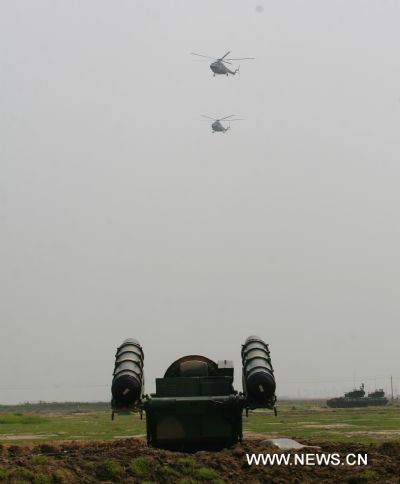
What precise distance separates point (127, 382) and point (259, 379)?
317 centimetres

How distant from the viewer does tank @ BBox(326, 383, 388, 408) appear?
10175 cm

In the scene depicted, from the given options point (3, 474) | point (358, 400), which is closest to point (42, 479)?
point (3, 474)

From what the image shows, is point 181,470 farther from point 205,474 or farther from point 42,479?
point 42,479

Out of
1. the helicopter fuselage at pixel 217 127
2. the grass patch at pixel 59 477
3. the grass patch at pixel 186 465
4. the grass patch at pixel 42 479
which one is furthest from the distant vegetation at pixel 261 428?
the helicopter fuselage at pixel 217 127

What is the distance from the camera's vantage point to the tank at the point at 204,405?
18016 millimetres

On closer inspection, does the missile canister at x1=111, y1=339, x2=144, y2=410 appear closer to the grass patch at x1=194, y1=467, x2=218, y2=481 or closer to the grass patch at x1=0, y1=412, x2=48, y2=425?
the grass patch at x1=194, y1=467, x2=218, y2=481

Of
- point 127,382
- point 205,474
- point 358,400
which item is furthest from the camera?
point 358,400

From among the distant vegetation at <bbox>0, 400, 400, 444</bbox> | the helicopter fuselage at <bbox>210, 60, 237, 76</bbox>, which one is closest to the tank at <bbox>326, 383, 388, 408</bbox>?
the distant vegetation at <bbox>0, 400, 400, 444</bbox>

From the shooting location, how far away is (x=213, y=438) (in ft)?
60.7

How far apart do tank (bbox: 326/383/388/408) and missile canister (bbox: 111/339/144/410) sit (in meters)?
87.0

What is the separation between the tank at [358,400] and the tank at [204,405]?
86265 millimetres

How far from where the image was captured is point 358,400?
103 metres

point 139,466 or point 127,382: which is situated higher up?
point 127,382

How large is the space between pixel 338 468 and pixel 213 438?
3192mm
